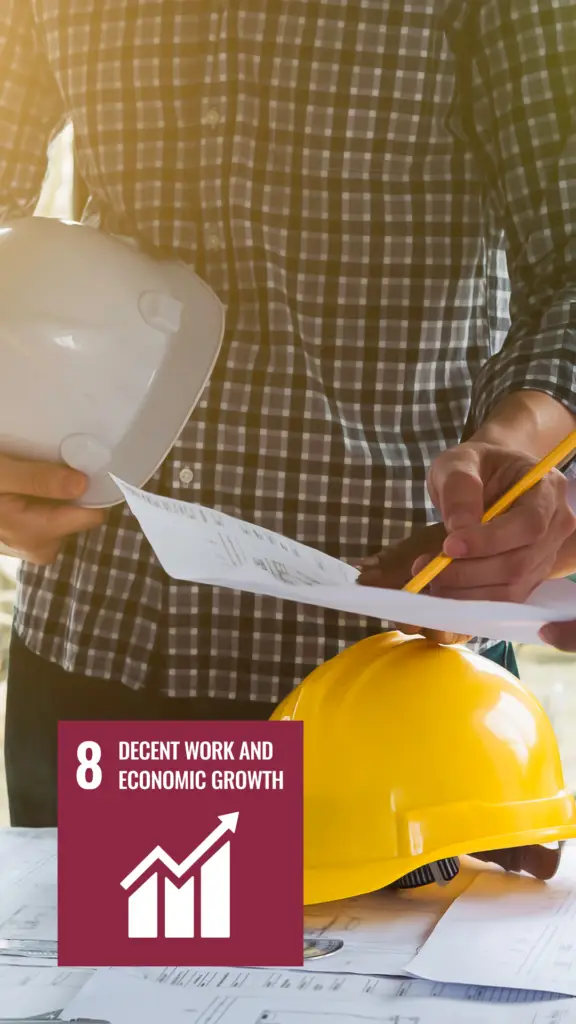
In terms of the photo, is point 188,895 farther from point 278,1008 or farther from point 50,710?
point 50,710

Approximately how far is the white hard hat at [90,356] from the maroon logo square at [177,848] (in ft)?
0.60

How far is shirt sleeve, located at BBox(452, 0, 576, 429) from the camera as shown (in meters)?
0.79

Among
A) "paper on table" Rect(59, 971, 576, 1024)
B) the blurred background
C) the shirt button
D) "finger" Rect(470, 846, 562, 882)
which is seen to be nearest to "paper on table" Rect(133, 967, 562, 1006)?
"paper on table" Rect(59, 971, 576, 1024)

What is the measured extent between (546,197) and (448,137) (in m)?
0.12

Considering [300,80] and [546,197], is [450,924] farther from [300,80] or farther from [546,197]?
[300,80]

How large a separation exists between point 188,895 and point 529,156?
1.89 feet

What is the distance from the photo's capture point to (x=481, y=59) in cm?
88

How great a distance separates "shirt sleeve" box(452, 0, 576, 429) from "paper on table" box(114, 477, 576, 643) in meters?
0.25

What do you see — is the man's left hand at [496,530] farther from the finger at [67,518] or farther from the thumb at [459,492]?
the finger at [67,518]

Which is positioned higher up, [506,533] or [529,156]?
[529,156]

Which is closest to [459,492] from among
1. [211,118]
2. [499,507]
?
[499,507]

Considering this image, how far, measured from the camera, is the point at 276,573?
1.73 ft

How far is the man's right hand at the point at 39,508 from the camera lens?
0.68 meters

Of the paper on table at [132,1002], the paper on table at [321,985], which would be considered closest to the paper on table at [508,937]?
the paper on table at [321,985]
